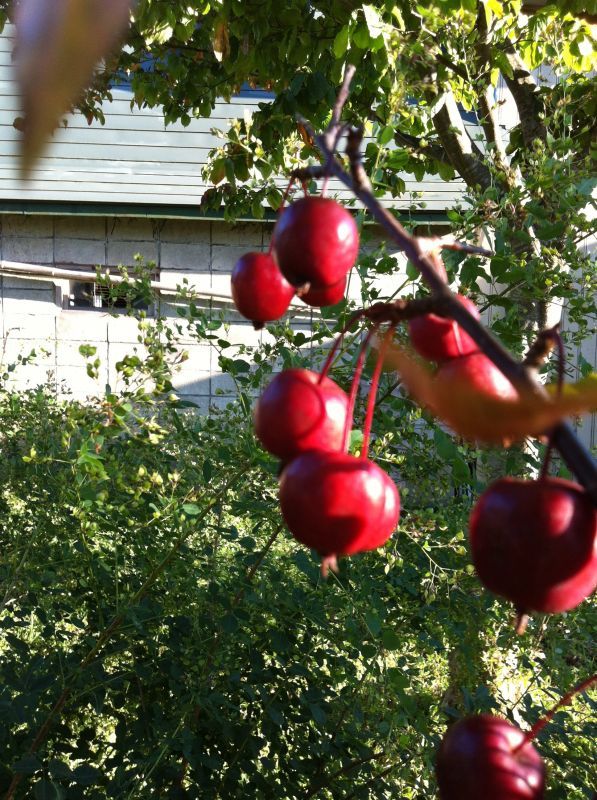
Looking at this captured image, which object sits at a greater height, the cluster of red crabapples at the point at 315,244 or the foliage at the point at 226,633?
the cluster of red crabapples at the point at 315,244

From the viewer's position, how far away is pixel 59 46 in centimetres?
10

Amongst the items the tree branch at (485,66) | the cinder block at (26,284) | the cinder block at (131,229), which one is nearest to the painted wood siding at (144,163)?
the cinder block at (131,229)

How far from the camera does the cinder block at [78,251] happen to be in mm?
5847

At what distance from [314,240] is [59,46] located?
0.30m

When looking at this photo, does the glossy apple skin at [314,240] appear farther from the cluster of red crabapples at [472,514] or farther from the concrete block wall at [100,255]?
the concrete block wall at [100,255]

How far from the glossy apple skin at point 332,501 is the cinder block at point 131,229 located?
18.6 ft

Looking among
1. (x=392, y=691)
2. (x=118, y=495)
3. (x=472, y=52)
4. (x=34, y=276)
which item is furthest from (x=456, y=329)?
Answer: (x=34, y=276)

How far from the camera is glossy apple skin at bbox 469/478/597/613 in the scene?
29cm

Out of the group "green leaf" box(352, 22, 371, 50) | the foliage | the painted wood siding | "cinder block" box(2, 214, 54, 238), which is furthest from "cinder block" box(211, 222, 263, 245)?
the foliage

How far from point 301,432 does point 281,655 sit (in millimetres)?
1188

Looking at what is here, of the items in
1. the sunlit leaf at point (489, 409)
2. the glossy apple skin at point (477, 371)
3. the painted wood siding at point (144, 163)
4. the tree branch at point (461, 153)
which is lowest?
the sunlit leaf at point (489, 409)

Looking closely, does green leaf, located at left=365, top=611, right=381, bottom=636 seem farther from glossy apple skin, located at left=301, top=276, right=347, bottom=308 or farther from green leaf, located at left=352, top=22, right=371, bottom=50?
green leaf, located at left=352, top=22, right=371, bottom=50

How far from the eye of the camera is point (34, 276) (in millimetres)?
5691

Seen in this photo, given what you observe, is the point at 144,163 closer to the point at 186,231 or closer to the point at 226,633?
the point at 186,231
